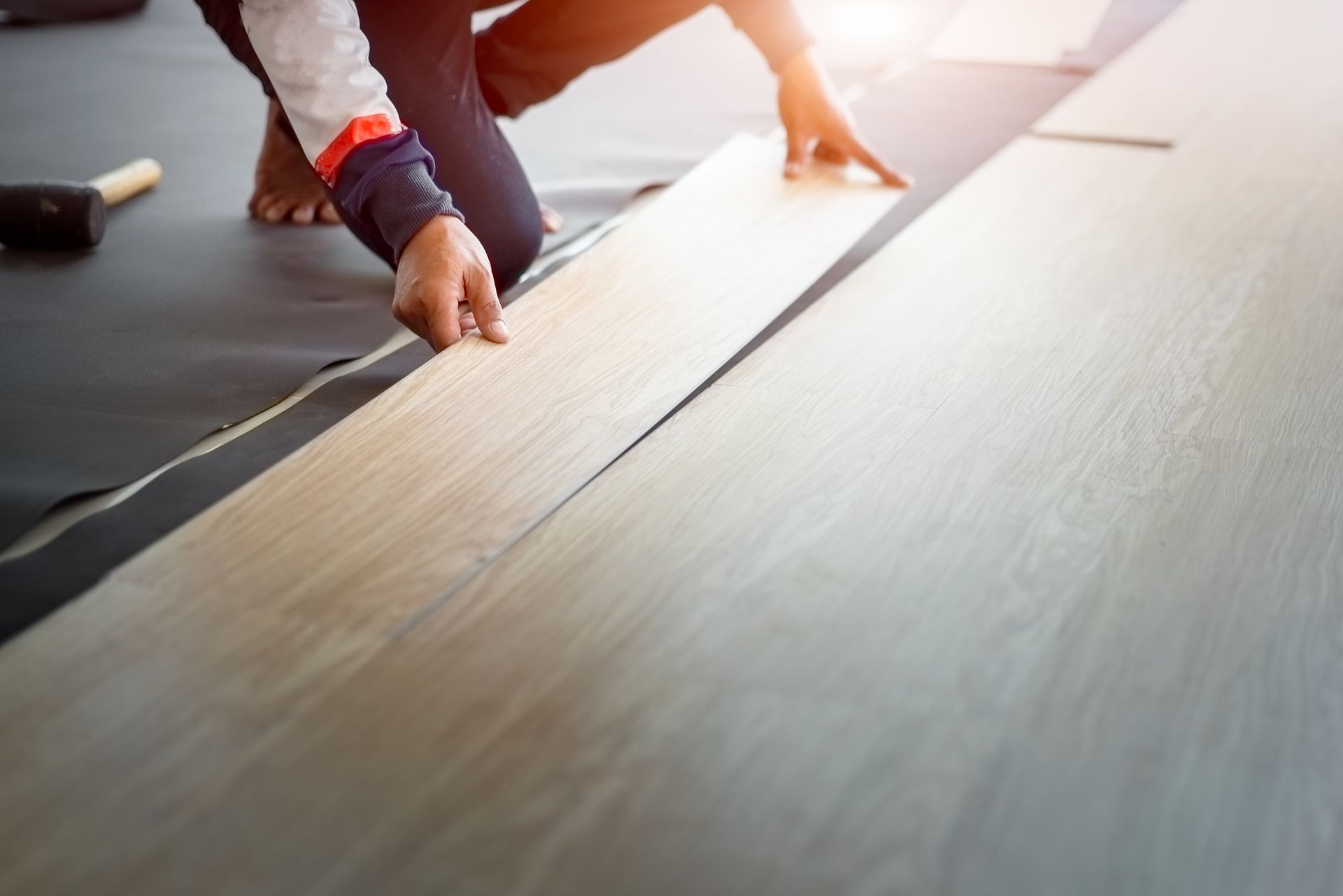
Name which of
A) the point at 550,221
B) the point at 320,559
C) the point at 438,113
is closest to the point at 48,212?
the point at 438,113

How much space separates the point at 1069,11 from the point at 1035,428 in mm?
2836

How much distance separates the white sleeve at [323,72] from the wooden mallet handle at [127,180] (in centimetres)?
91

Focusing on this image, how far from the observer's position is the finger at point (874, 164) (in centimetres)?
226

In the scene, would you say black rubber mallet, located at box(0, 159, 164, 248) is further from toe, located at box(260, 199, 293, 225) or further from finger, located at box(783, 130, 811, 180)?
finger, located at box(783, 130, 811, 180)

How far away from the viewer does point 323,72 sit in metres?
1.59

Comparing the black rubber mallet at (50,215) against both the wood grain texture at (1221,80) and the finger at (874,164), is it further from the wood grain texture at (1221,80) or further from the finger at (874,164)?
the wood grain texture at (1221,80)

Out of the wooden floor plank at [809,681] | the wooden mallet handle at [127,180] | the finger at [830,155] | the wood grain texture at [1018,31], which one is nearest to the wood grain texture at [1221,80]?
the wood grain texture at [1018,31]

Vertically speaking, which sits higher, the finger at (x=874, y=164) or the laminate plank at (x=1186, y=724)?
the laminate plank at (x=1186, y=724)

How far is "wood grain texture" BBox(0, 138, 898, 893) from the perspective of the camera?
0.91 m

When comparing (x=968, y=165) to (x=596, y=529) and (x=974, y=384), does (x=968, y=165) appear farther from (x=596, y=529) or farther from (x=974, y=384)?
(x=596, y=529)

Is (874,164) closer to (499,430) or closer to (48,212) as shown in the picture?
(499,430)

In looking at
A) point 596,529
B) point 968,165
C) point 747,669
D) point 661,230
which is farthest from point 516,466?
point 968,165

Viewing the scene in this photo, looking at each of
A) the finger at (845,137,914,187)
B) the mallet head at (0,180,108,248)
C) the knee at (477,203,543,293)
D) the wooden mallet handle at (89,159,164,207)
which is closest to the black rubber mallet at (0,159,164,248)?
the mallet head at (0,180,108,248)

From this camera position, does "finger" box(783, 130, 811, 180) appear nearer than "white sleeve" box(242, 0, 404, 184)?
No
